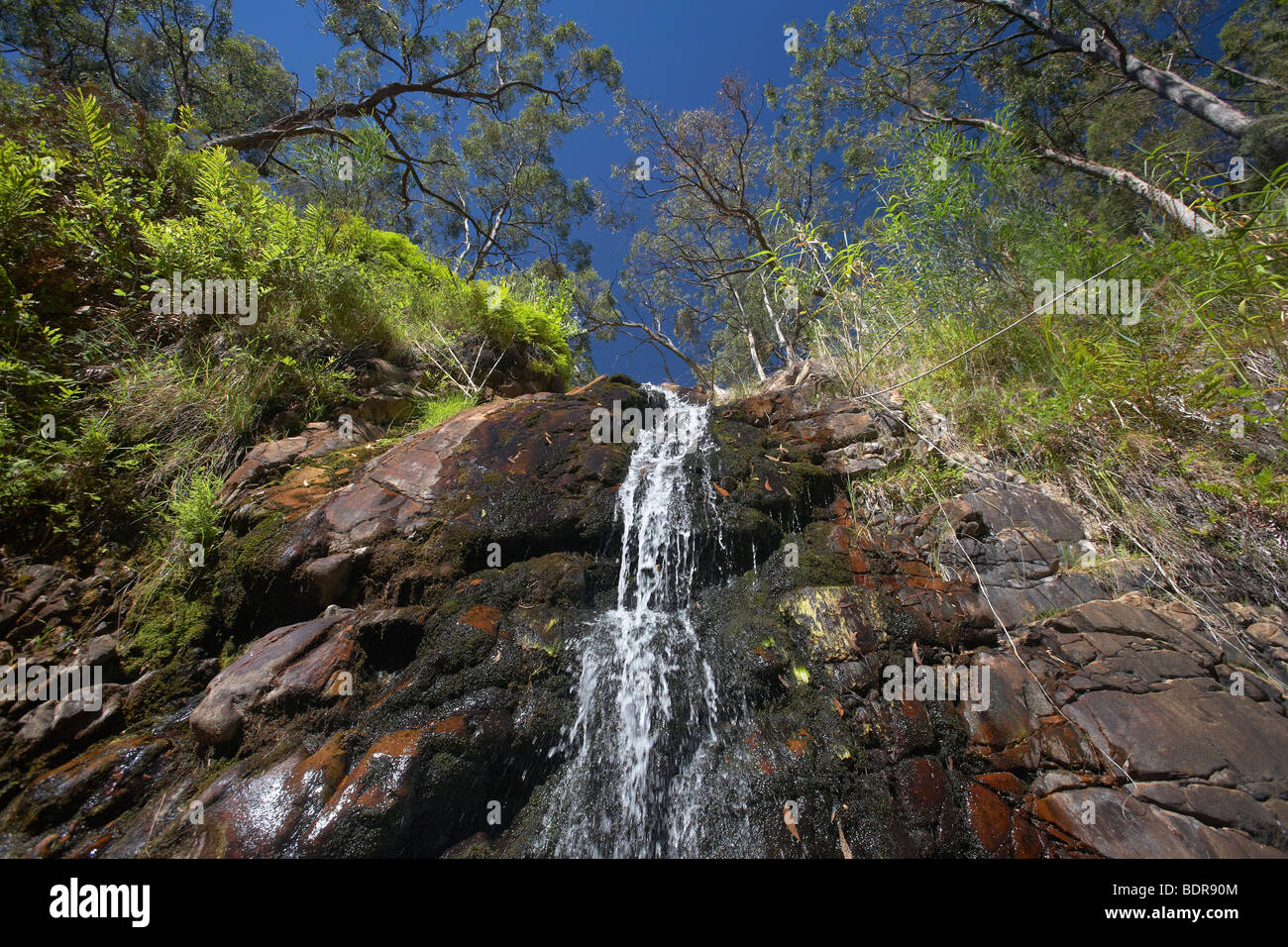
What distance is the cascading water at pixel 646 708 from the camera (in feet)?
7.37

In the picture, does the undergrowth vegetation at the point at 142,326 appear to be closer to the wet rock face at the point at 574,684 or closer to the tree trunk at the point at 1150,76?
the wet rock face at the point at 574,684

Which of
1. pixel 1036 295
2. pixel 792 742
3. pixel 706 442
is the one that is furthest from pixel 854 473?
pixel 792 742

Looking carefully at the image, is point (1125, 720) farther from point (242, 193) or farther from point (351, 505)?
point (242, 193)

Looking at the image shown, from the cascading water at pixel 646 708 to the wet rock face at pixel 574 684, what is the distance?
11cm

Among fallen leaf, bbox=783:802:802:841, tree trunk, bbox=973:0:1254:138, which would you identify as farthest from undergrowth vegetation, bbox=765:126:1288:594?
tree trunk, bbox=973:0:1254:138

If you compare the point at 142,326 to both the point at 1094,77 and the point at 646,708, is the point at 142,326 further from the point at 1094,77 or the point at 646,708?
the point at 1094,77

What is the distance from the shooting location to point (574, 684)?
2.60 metres

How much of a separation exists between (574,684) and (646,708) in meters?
0.45

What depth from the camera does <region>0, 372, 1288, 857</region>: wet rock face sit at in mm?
1904

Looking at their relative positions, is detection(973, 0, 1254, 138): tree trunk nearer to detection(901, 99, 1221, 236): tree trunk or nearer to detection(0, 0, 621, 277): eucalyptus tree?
detection(901, 99, 1221, 236): tree trunk

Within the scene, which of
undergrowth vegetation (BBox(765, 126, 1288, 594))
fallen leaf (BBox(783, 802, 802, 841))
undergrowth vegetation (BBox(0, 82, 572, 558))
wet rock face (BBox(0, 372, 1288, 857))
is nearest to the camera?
wet rock face (BBox(0, 372, 1288, 857))

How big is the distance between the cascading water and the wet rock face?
11cm

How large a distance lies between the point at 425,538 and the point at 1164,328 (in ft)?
16.6

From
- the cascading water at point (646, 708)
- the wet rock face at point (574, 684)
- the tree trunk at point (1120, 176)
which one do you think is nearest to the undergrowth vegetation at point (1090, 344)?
the tree trunk at point (1120, 176)
